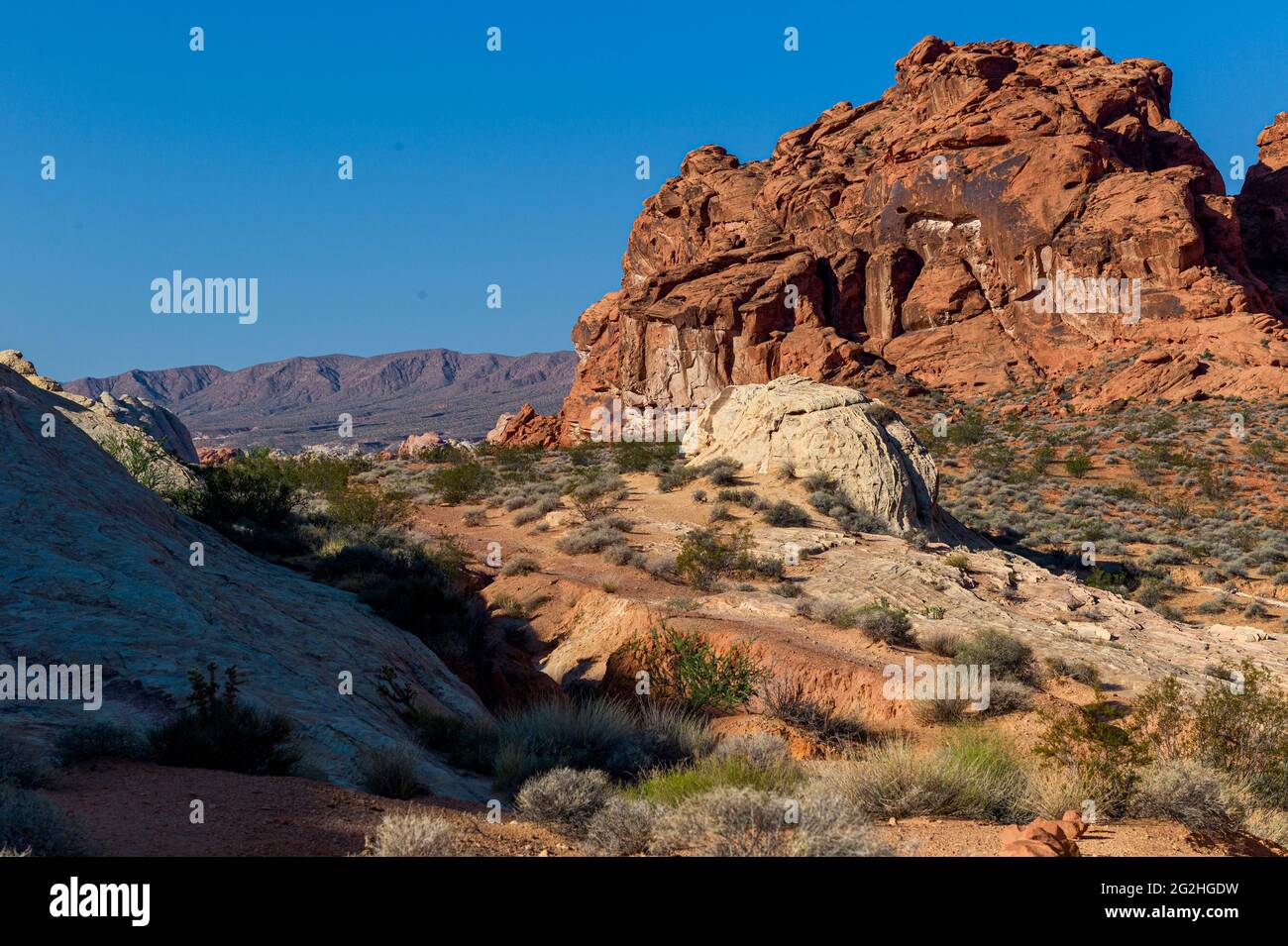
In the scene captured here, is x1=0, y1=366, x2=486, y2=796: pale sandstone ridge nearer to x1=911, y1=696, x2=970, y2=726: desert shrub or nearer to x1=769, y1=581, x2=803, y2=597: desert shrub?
x1=911, y1=696, x2=970, y2=726: desert shrub

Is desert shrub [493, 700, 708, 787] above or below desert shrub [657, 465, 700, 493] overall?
below

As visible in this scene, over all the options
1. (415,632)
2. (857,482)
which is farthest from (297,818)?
(857,482)

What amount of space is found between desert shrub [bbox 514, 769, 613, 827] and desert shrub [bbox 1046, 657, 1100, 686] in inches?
311

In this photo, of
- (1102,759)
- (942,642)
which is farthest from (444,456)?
(1102,759)

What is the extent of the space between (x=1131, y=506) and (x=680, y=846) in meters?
30.9

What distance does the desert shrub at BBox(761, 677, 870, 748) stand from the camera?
8695 millimetres

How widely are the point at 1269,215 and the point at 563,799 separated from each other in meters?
76.0

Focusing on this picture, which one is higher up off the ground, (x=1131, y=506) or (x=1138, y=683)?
(x=1131, y=506)

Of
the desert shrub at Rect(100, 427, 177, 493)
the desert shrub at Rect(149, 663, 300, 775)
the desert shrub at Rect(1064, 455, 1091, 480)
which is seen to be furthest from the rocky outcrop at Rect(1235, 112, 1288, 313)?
the desert shrub at Rect(149, 663, 300, 775)

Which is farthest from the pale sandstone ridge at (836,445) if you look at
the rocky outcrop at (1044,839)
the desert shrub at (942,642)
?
the rocky outcrop at (1044,839)

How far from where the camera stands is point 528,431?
6644cm

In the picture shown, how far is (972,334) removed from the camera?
5569 cm

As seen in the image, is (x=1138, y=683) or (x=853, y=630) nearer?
(x=1138, y=683)
